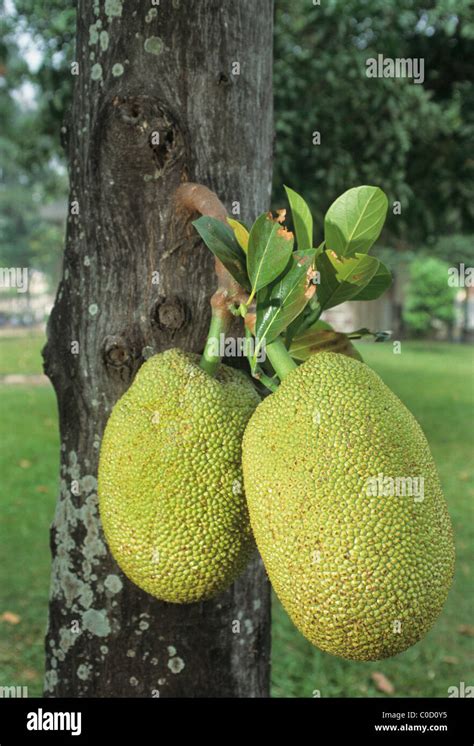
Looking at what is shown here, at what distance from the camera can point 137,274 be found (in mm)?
1068

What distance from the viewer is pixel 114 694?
1.09 m

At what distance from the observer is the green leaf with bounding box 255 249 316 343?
0.89m

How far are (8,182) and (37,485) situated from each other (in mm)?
12633

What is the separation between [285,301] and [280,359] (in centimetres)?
7

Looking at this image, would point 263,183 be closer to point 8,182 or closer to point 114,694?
point 114,694

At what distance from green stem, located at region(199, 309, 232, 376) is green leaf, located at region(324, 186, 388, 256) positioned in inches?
6.3

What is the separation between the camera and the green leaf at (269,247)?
872 mm

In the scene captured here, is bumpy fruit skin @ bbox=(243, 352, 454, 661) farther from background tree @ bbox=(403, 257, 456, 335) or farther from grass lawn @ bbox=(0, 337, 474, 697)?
background tree @ bbox=(403, 257, 456, 335)

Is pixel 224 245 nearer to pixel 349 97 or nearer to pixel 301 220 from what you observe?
pixel 301 220

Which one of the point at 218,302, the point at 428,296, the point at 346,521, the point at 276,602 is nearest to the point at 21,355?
the point at 276,602

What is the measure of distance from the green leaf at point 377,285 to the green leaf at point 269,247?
0.16 m

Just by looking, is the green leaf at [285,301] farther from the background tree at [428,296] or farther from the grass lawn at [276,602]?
the background tree at [428,296]
